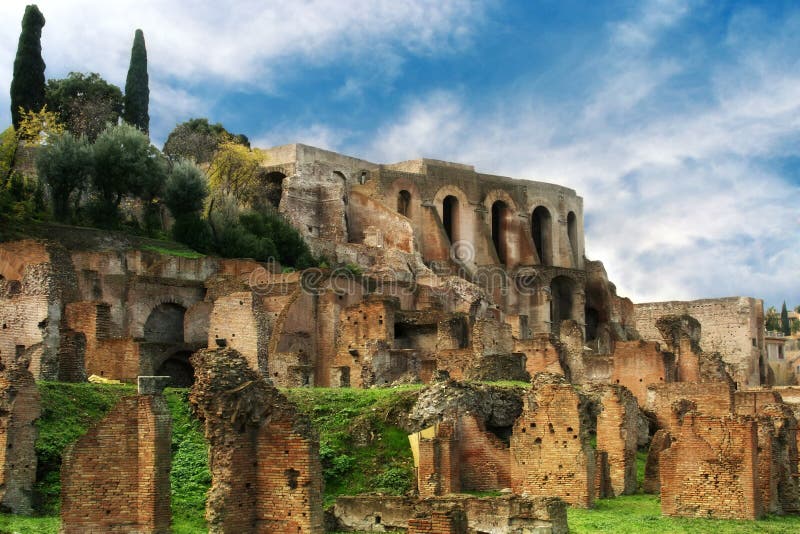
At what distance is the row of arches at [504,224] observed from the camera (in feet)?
180

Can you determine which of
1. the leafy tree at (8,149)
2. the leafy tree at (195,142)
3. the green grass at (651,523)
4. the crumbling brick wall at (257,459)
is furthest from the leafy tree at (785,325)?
the crumbling brick wall at (257,459)

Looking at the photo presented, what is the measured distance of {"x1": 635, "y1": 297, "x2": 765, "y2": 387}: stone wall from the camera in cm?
5044

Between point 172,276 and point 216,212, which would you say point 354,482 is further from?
point 216,212

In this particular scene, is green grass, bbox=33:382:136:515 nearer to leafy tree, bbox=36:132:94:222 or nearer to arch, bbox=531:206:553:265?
leafy tree, bbox=36:132:94:222

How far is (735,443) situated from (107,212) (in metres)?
26.8

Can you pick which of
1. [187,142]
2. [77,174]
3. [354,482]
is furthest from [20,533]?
[187,142]

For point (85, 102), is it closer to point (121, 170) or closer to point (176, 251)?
point (121, 170)

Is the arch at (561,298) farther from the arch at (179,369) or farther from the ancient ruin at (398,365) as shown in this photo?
the arch at (179,369)

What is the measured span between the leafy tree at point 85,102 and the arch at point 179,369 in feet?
50.9

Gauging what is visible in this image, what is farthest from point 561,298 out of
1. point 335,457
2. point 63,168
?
point 335,457

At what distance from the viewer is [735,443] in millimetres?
18547

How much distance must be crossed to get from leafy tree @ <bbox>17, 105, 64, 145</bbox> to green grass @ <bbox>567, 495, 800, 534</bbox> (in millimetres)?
29718

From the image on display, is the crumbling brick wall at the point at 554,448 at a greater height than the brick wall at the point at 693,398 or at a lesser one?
lesser

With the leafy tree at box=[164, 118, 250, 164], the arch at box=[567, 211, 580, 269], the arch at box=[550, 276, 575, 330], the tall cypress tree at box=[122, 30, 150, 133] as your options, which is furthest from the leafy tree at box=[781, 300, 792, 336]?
the tall cypress tree at box=[122, 30, 150, 133]
